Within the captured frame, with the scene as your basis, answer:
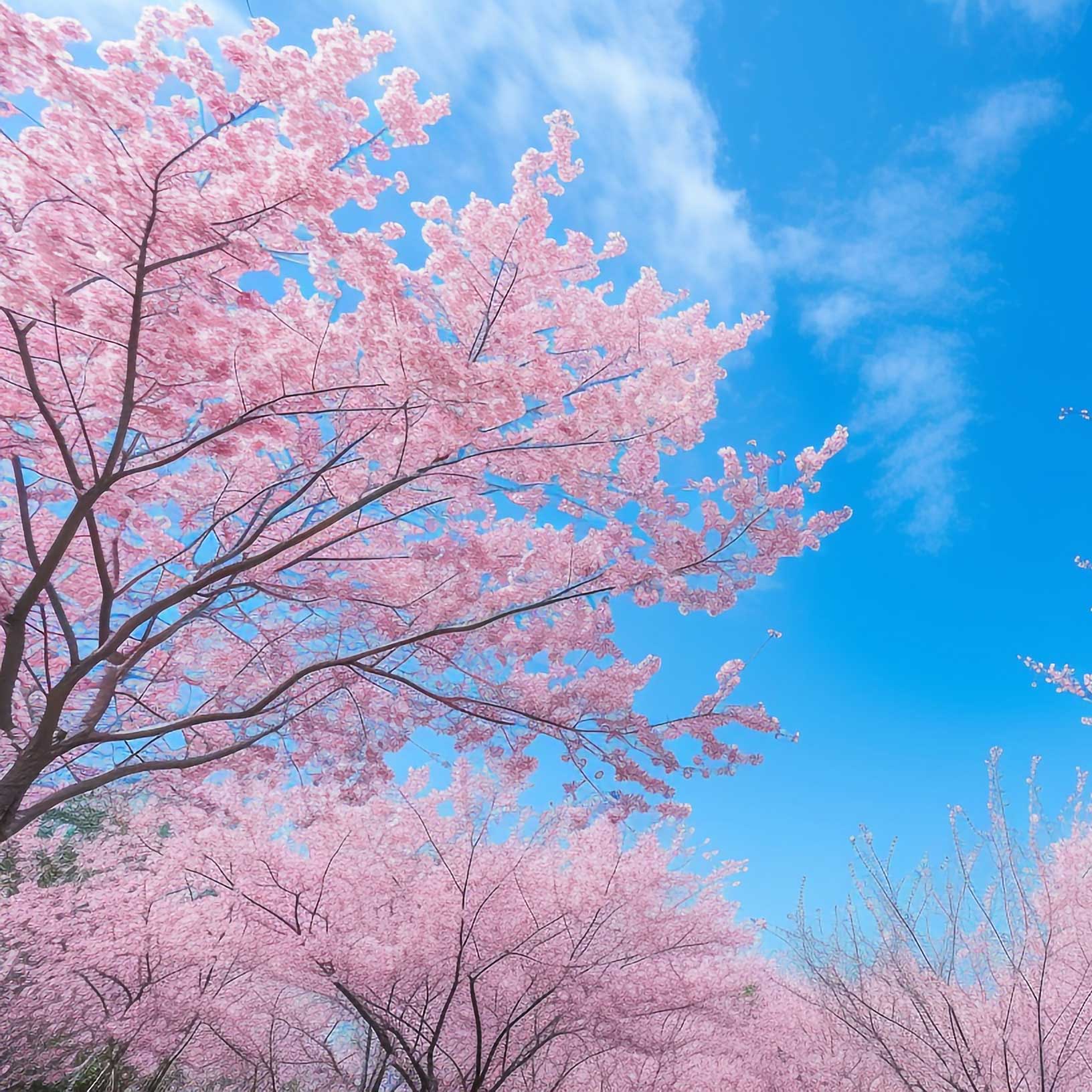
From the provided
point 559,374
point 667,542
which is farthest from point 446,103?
point 667,542

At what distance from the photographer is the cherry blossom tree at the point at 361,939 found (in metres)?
8.96

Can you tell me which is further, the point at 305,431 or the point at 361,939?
the point at 361,939

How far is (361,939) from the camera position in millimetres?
8984

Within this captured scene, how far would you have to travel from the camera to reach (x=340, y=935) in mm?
8688

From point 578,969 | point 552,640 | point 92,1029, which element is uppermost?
point 552,640

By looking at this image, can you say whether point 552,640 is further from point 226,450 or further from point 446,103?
point 446,103

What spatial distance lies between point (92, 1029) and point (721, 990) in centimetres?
1065

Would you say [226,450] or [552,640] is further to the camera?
[552,640]

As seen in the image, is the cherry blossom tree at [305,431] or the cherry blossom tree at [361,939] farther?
the cherry blossom tree at [361,939]

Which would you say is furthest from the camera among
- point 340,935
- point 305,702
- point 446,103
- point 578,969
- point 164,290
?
point 578,969

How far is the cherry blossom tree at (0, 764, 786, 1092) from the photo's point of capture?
896 centimetres

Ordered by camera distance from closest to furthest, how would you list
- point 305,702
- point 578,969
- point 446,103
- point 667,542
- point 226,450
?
point 446,103 < point 226,450 < point 667,542 < point 305,702 < point 578,969

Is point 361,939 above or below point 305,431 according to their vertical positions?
below

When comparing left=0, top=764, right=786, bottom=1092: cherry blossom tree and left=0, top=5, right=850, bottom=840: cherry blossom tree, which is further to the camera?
left=0, top=764, right=786, bottom=1092: cherry blossom tree
